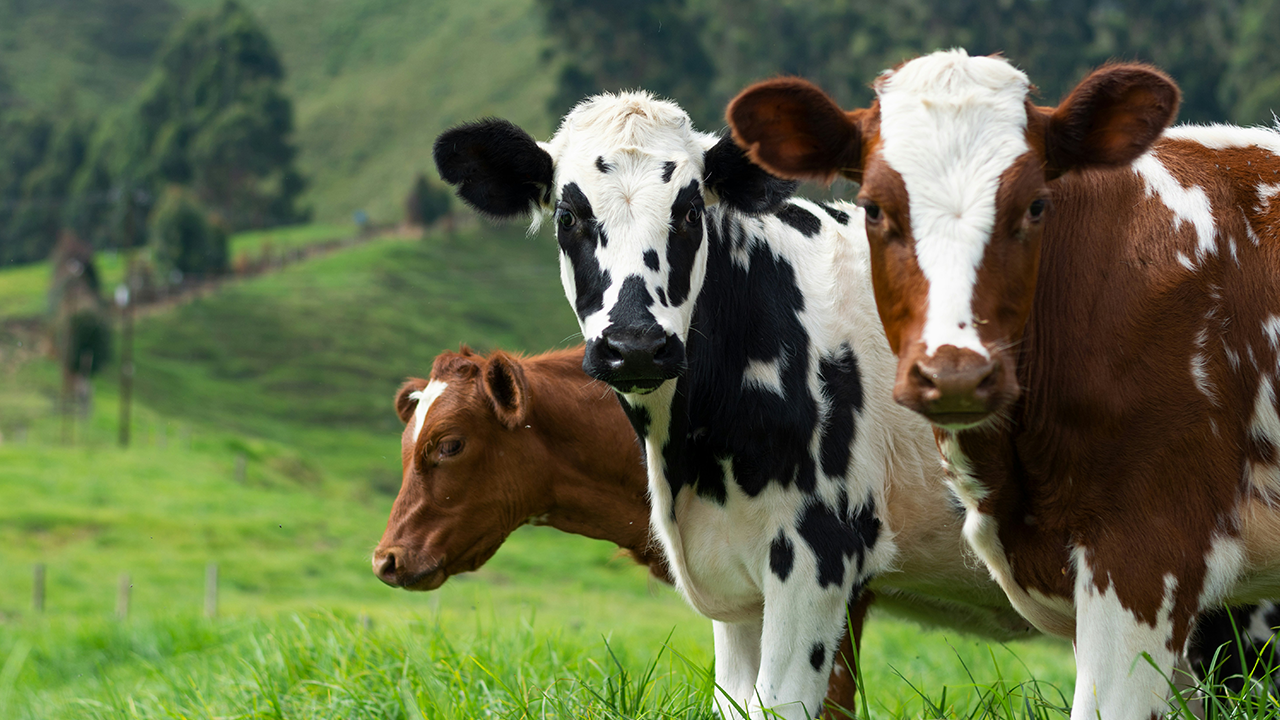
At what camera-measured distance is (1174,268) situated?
4.11 meters

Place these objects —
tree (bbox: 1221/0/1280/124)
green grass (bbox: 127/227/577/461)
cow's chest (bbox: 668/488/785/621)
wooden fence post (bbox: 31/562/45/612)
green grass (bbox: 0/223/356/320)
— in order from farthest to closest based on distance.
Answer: green grass (bbox: 0/223/356/320) → green grass (bbox: 127/227/577/461) → tree (bbox: 1221/0/1280/124) → wooden fence post (bbox: 31/562/45/612) → cow's chest (bbox: 668/488/785/621)

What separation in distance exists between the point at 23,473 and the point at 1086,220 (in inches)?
1704

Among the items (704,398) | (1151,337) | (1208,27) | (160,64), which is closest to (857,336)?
(704,398)

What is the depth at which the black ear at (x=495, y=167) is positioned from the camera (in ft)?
18.0

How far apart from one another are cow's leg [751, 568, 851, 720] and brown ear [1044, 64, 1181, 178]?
197cm

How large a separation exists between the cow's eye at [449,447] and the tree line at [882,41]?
5708 centimetres

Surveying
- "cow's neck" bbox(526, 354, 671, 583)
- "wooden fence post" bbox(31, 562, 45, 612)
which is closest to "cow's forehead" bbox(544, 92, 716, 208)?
"cow's neck" bbox(526, 354, 671, 583)

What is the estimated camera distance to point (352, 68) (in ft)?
532

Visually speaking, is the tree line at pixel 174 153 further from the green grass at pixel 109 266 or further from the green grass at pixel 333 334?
the green grass at pixel 333 334

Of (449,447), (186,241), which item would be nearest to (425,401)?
(449,447)

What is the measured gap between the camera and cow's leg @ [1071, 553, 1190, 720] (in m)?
3.88

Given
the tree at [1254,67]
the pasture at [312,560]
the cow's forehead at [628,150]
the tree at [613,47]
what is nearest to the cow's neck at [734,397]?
the cow's forehead at [628,150]

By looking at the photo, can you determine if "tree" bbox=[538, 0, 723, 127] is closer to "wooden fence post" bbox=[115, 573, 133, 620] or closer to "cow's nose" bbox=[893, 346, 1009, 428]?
"wooden fence post" bbox=[115, 573, 133, 620]

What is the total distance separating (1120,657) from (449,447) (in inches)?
147
